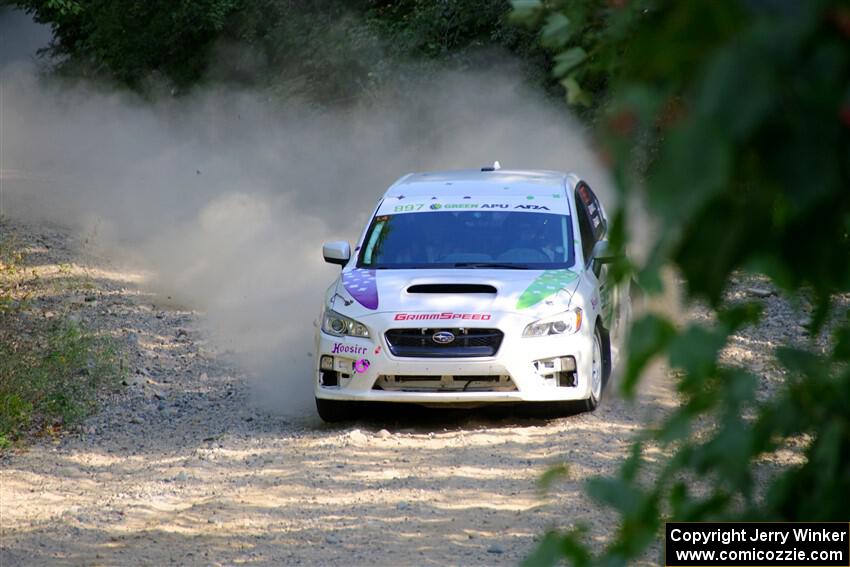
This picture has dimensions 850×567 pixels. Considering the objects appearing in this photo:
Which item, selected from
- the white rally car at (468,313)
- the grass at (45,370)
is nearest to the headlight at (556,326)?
the white rally car at (468,313)

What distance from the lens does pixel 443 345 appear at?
8.92m

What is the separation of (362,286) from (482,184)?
174 cm

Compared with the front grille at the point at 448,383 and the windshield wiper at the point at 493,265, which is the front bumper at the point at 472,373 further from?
the windshield wiper at the point at 493,265

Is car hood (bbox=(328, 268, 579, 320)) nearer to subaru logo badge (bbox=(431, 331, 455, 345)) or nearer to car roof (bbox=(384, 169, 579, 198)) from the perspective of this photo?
subaru logo badge (bbox=(431, 331, 455, 345))

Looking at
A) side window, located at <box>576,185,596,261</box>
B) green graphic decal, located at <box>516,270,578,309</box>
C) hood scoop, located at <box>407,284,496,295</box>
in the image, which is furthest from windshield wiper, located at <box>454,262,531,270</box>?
side window, located at <box>576,185,596,261</box>

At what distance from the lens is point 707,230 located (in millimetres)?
1775

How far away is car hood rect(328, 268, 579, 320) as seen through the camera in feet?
29.5

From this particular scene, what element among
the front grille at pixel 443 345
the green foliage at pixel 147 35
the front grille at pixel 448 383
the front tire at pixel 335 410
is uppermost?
the green foliage at pixel 147 35

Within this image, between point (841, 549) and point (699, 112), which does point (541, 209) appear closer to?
point (841, 549)

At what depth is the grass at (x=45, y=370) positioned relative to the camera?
9.66m

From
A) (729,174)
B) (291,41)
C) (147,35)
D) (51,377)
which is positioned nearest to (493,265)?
(51,377)

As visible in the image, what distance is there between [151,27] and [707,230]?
26189 mm

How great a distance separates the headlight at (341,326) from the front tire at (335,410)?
518 millimetres

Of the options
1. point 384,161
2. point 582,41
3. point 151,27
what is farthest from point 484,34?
point 582,41
